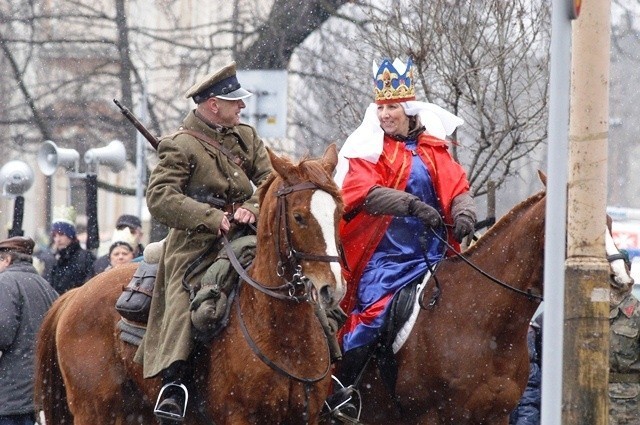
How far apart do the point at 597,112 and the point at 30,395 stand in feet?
17.7

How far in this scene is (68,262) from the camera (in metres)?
15.5

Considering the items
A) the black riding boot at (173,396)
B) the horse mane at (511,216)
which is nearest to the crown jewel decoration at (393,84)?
the horse mane at (511,216)

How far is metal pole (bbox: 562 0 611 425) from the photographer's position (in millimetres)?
8133

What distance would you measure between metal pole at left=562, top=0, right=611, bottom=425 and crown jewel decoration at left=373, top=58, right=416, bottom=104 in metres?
1.41

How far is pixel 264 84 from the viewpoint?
45.6 feet

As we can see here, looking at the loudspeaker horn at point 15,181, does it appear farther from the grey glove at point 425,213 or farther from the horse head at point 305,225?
the horse head at point 305,225

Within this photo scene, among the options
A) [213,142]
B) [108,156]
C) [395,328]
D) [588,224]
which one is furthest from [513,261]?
[108,156]

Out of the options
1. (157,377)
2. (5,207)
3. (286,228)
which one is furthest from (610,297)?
(5,207)

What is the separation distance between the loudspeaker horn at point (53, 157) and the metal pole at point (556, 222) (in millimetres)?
12657

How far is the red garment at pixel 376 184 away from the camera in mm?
9266

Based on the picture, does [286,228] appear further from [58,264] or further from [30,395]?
[58,264]

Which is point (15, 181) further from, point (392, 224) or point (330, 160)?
point (330, 160)

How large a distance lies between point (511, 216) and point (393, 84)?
1.24m

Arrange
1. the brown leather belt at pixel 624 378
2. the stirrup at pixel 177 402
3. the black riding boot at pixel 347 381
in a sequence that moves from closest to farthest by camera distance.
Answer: the stirrup at pixel 177 402 < the black riding boot at pixel 347 381 < the brown leather belt at pixel 624 378
